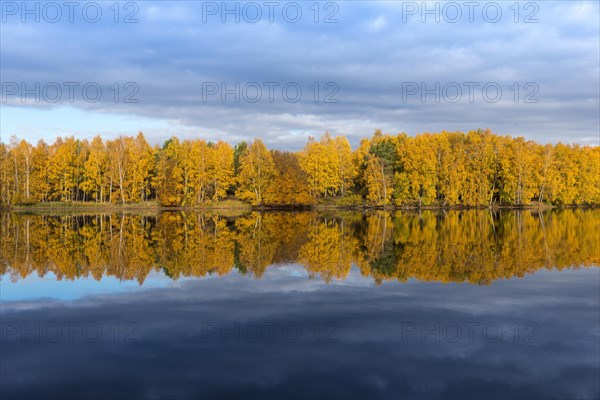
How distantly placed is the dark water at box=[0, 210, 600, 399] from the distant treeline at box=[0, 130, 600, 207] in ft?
214

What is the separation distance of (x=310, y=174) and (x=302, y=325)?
80.8 m

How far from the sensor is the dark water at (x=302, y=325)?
8.40m

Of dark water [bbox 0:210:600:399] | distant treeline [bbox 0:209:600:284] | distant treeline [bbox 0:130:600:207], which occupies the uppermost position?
distant treeline [bbox 0:130:600:207]

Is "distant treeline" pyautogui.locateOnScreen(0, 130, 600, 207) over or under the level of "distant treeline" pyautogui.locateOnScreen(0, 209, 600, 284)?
over

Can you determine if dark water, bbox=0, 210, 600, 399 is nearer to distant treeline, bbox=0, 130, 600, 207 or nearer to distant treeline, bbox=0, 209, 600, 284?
distant treeline, bbox=0, 209, 600, 284

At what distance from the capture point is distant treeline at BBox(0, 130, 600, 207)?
291ft

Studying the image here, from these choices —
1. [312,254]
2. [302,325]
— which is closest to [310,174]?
[312,254]

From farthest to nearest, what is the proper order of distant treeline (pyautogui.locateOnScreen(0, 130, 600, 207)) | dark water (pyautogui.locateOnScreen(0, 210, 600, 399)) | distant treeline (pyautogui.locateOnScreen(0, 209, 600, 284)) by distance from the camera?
distant treeline (pyautogui.locateOnScreen(0, 130, 600, 207))
distant treeline (pyautogui.locateOnScreen(0, 209, 600, 284))
dark water (pyautogui.locateOnScreen(0, 210, 600, 399))

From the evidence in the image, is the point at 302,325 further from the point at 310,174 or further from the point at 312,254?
the point at 310,174

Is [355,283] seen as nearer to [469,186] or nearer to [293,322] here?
[293,322]

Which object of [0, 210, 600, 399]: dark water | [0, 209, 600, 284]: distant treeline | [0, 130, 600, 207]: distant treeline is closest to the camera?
[0, 210, 600, 399]: dark water

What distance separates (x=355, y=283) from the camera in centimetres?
1711

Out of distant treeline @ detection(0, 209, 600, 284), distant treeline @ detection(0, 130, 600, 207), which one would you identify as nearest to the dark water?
distant treeline @ detection(0, 209, 600, 284)

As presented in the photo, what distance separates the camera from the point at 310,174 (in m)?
92.3
